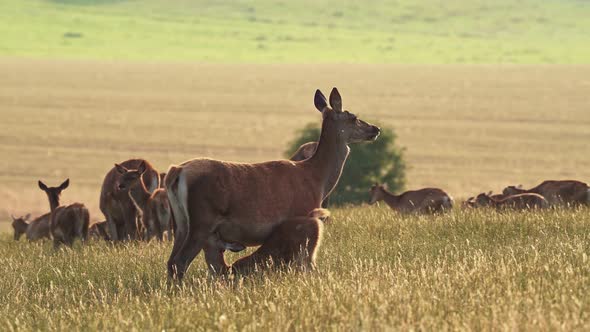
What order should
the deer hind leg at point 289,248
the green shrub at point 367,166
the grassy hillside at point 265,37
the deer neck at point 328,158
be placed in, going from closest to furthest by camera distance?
1. the deer hind leg at point 289,248
2. the deer neck at point 328,158
3. the green shrub at point 367,166
4. the grassy hillside at point 265,37

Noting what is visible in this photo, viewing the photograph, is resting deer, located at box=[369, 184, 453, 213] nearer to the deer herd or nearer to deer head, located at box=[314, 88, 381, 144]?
deer head, located at box=[314, 88, 381, 144]

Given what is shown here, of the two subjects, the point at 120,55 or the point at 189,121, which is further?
the point at 120,55

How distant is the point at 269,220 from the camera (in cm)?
1054

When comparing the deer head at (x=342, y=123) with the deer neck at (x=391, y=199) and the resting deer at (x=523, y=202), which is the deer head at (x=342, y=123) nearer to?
the resting deer at (x=523, y=202)

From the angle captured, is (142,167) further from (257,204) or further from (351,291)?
(351,291)

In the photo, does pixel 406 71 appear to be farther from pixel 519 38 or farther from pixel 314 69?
pixel 519 38

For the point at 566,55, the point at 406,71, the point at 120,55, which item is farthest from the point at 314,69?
the point at 566,55

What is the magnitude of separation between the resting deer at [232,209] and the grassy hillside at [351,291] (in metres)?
0.34

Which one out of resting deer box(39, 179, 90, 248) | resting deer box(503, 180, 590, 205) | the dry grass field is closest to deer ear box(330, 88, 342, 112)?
resting deer box(39, 179, 90, 248)

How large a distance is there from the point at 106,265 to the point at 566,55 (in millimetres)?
150399

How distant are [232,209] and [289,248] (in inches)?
24.5

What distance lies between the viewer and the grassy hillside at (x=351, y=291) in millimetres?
7121

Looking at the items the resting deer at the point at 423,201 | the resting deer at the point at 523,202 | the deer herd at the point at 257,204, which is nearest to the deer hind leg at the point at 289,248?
the deer herd at the point at 257,204

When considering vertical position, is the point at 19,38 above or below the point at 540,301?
above
